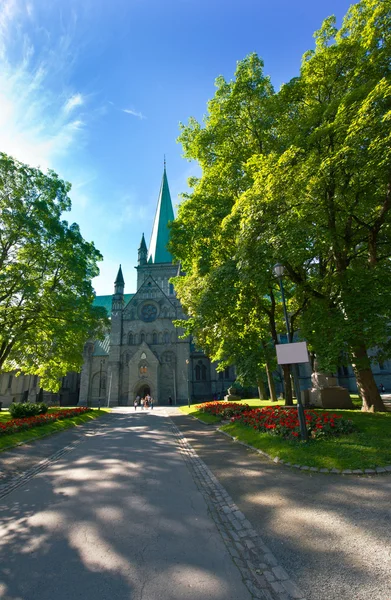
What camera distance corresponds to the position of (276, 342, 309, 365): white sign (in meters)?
8.98

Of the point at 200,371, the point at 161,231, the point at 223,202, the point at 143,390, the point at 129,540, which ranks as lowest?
the point at 129,540

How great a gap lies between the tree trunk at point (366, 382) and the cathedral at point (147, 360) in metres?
30.2

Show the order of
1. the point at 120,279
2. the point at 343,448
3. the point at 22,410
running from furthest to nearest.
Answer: the point at 120,279 → the point at 22,410 → the point at 343,448

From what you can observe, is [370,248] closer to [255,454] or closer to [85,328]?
[255,454]

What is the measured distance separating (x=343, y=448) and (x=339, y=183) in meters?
9.09

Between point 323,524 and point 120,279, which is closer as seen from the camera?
point 323,524

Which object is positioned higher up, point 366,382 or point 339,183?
point 339,183

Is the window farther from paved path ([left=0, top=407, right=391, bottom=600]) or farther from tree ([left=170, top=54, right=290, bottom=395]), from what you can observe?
paved path ([left=0, top=407, right=391, bottom=600])

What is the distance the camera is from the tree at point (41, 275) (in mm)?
17484

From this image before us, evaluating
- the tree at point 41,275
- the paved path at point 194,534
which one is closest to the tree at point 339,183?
the paved path at point 194,534

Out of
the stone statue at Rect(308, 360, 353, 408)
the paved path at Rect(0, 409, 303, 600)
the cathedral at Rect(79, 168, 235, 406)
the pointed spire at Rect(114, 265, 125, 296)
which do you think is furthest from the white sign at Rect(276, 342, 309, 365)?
the pointed spire at Rect(114, 265, 125, 296)

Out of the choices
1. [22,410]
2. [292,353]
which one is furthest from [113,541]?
[22,410]

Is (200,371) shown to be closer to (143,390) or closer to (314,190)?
(143,390)

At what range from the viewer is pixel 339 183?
11.1 metres
